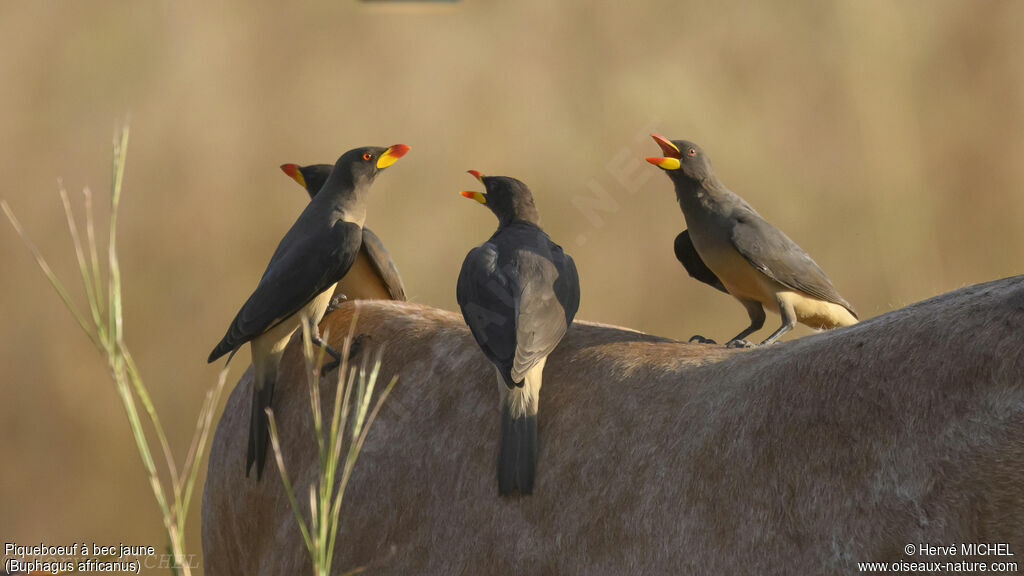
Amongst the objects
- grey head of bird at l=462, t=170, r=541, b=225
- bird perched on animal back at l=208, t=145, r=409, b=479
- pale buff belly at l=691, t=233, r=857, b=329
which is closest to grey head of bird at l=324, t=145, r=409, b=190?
bird perched on animal back at l=208, t=145, r=409, b=479

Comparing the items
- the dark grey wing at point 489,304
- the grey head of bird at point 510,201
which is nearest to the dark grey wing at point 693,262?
the grey head of bird at point 510,201

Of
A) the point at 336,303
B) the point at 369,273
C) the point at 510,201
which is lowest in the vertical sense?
the point at 336,303

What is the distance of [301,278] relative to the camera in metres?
2.40

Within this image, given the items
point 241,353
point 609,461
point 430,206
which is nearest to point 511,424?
point 609,461

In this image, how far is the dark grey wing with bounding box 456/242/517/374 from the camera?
195cm

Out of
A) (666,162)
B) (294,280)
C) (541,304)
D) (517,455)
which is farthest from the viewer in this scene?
(666,162)

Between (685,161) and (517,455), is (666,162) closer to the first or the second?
(685,161)

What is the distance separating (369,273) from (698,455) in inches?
58.9

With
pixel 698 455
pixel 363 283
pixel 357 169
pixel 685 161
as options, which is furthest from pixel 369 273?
pixel 698 455

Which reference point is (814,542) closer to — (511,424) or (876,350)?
(876,350)

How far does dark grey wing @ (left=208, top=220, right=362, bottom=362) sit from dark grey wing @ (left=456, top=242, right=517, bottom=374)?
0.45 metres

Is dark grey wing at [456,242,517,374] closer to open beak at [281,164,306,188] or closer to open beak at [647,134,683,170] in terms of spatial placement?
open beak at [647,134,683,170]

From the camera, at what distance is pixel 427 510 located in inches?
84.0

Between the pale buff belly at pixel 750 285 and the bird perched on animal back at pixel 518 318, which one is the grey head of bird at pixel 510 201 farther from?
the pale buff belly at pixel 750 285
